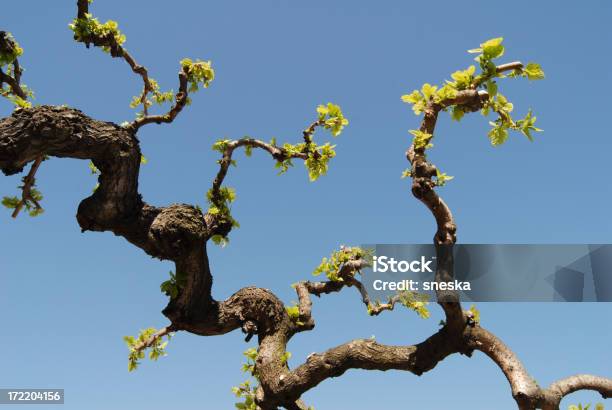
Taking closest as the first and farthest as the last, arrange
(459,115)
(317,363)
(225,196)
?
(459,115), (317,363), (225,196)

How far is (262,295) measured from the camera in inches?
232

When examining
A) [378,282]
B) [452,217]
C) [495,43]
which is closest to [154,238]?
[378,282]

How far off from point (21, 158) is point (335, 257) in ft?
10.9

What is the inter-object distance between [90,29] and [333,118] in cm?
284

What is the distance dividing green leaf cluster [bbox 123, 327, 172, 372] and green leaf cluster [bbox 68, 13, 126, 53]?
129 inches

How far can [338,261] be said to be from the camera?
6062 millimetres

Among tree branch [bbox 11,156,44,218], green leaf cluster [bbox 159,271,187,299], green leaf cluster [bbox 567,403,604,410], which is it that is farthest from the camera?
tree branch [bbox 11,156,44,218]

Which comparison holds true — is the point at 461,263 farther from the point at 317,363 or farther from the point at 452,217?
the point at 317,363

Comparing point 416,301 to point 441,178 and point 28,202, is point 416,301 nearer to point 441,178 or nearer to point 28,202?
point 441,178

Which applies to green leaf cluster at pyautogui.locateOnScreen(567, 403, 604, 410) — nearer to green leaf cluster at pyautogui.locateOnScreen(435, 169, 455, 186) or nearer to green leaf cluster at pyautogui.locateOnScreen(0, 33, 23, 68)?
green leaf cluster at pyautogui.locateOnScreen(435, 169, 455, 186)

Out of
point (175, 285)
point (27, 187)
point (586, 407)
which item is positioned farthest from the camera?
point (27, 187)

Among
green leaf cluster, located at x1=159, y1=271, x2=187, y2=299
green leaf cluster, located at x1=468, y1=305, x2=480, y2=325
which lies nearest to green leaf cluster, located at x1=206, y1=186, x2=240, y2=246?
green leaf cluster, located at x1=159, y1=271, x2=187, y2=299

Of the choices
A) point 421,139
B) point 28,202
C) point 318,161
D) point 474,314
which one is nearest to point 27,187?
point 28,202

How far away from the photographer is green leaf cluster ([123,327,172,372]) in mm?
5590
